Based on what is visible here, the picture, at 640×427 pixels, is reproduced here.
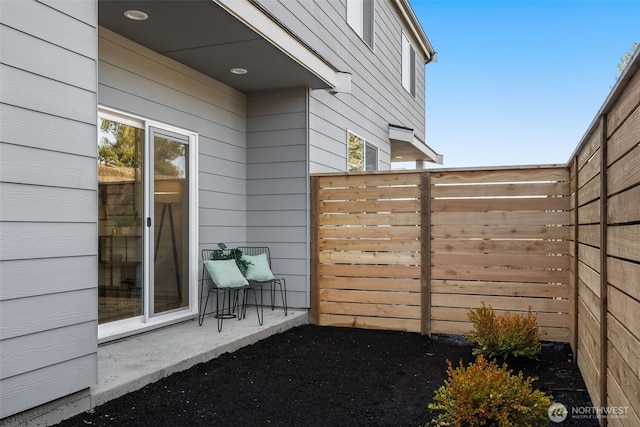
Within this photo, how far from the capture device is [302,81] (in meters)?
5.42

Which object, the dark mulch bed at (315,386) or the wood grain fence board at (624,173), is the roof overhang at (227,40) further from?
the wood grain fence board at (624,173)

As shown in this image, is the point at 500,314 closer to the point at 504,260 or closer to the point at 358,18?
the point at 504,260

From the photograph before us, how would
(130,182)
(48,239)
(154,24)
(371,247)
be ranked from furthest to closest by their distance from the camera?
(371,247), (130,182), (154,24), (48,239)

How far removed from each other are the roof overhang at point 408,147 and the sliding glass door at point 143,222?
469 centimetres

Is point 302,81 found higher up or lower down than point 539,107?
lower down

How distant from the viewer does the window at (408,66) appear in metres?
10.3

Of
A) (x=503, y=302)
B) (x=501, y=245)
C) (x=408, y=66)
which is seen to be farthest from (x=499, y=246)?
(x=408, y=66)

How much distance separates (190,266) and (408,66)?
24.3 ft

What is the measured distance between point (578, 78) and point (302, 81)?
16973mm

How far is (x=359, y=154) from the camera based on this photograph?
7.54m

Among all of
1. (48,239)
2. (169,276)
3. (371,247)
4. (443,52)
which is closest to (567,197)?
(371,247)

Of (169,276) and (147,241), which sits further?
(169,276)

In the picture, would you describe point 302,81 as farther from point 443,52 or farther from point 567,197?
point 443,52

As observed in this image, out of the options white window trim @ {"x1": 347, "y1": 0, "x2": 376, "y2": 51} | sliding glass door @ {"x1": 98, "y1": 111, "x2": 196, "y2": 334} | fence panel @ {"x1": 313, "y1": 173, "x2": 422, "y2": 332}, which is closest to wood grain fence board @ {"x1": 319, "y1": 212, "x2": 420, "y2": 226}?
fence panel @ {"x1": 313, "y1": 173, "x2": 422, "y2": 332}
